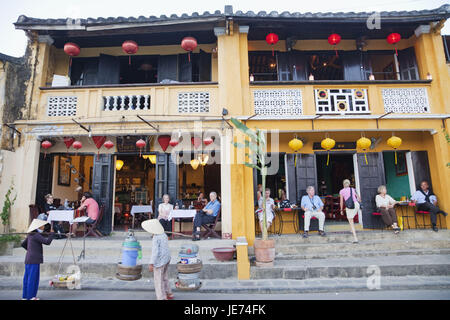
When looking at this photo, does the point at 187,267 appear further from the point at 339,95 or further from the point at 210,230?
the point at 339,95

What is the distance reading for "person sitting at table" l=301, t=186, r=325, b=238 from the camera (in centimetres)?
→ 862

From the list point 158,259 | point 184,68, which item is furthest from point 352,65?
point 158,259

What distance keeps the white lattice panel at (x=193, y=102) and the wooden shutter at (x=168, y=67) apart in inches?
59.0

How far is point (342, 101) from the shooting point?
899cm

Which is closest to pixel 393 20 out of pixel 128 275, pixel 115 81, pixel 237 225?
pixel 237 225

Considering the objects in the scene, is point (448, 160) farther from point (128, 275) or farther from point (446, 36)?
point (128, 275)

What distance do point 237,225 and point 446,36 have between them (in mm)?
9940

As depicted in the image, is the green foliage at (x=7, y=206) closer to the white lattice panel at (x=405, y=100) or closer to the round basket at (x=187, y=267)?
the round basket at (x=187, y=267)

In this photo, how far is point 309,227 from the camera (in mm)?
9383

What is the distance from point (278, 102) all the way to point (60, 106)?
7.17 m

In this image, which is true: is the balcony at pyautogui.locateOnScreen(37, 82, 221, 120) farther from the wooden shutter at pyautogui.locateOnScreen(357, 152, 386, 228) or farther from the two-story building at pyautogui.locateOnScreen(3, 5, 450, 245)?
the wooden shutter at pyautogui.locateOnScreen(357, 152, 386, 228)

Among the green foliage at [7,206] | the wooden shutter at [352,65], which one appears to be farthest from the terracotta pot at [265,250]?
the green foliage at [7,206]

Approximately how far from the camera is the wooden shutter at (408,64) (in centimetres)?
966

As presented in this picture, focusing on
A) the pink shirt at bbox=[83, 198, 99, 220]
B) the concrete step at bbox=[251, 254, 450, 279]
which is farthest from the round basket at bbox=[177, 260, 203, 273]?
the pink shirt at bbox=[83, 198, 99, 220]
